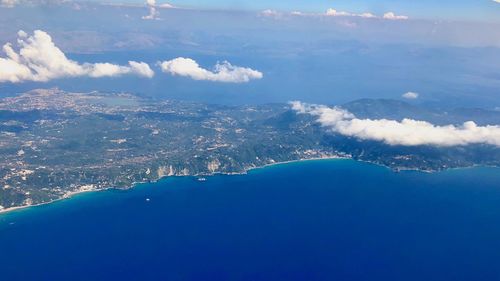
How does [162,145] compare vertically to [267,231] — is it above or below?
above

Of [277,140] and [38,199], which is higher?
[277,140]

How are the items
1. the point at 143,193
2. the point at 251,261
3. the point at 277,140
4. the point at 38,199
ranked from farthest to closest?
the point at 277,140 < the point at 143,193 < the point at 38,199 < the point at 251,261

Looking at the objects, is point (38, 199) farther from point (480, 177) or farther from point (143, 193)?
point (480, 177)

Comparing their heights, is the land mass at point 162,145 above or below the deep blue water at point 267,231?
above

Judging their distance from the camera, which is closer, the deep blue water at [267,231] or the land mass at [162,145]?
the deep blue water at [267,231]

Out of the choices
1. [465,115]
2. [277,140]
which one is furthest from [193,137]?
[465,115]
